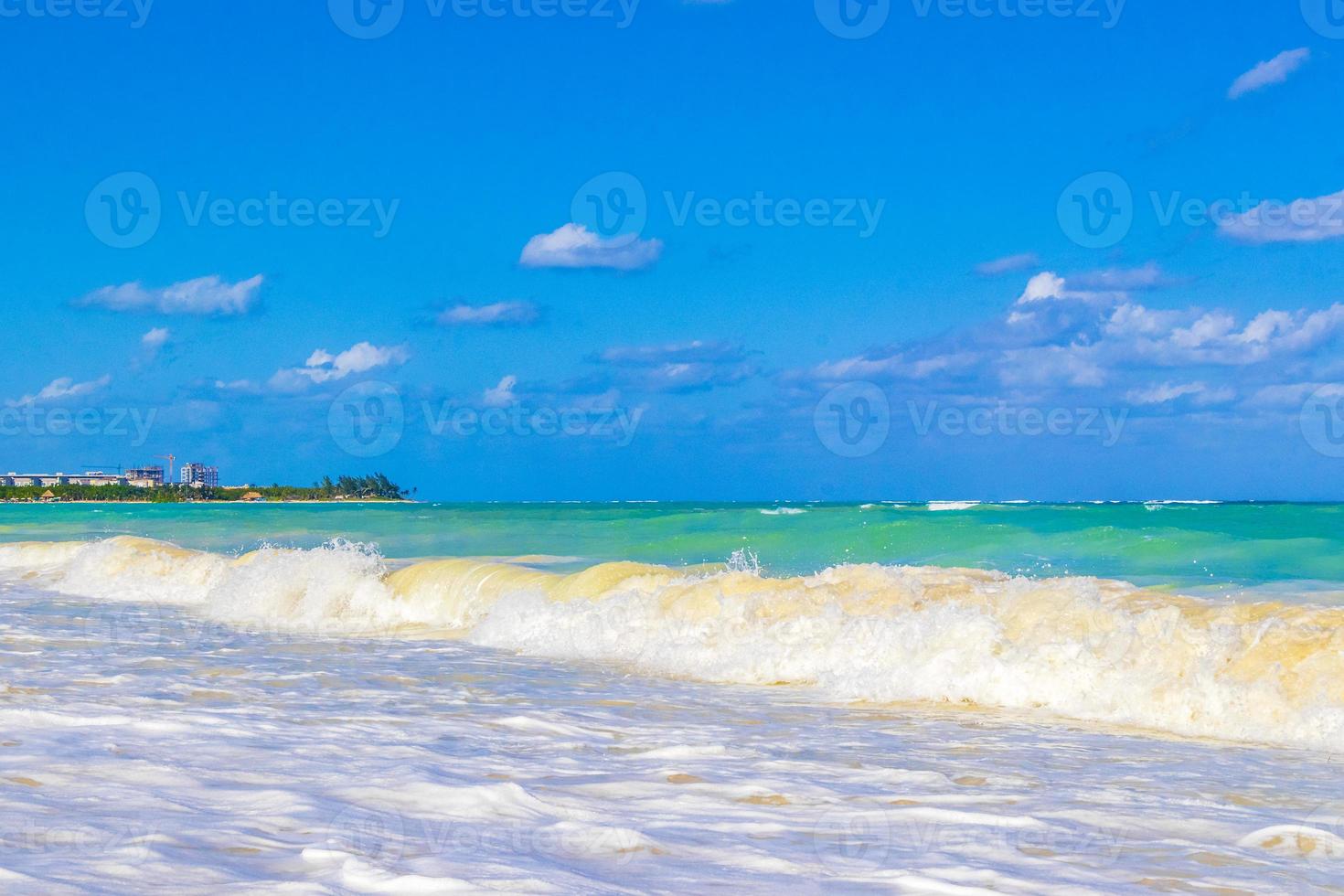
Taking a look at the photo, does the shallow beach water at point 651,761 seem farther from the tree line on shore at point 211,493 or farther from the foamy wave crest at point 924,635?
the tree line on shore at point 211,493

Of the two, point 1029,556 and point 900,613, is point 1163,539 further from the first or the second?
point 900,613

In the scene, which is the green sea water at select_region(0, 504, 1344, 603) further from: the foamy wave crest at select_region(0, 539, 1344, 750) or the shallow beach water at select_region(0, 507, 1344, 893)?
the shallow beach water at select_region(0, 507, 1344, 893)

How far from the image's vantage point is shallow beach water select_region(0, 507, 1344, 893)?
14.4 ft

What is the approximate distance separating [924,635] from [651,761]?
4.45m

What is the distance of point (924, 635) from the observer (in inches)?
409

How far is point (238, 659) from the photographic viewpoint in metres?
11.2

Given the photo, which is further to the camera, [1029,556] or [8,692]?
[1029,556]

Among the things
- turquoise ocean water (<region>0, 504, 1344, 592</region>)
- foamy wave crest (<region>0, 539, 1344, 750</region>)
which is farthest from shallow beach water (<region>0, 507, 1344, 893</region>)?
turquoise ocean water (<region>0, 504, 1344, 592</region>)

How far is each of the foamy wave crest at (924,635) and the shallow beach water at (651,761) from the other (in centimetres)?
4

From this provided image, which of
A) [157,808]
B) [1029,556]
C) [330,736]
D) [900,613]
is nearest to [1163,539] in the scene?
[1029,556]

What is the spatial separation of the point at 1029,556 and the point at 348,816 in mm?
23644

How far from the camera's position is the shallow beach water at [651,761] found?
439 centimetres

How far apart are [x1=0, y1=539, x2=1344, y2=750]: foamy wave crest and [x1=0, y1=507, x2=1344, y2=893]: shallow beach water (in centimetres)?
4

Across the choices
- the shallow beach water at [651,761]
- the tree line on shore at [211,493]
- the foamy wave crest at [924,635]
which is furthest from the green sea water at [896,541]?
the tree line on shore at [211,493]
